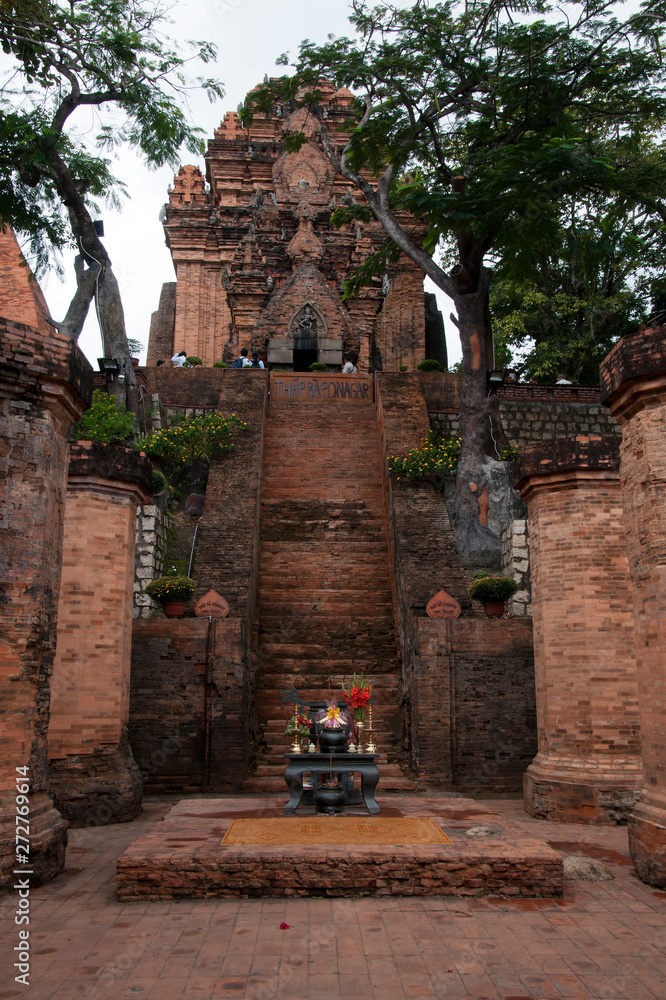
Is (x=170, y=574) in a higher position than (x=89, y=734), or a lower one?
higher

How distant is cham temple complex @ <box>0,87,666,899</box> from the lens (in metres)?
6.61

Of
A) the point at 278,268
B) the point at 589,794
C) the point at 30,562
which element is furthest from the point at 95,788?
the point at 278,268

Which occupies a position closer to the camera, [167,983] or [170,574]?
[167,983]

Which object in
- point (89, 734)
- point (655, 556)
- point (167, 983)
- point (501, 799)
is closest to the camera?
point (167, 983)

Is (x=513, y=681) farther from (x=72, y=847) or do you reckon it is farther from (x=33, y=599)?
(x=33, y=599)

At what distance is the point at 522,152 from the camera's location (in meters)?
14.9

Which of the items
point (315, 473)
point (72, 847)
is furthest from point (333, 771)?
point (315, 473)

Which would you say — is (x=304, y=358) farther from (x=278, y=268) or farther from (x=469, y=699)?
(x=469, y=699)

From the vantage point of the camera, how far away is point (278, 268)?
84.7ft

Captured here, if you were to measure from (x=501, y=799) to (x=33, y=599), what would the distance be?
6.56 meters

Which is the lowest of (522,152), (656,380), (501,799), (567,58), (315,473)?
(501,799)

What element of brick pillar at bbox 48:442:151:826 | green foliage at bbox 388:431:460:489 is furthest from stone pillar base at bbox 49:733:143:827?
green foliage at bbox 388:431:460:489

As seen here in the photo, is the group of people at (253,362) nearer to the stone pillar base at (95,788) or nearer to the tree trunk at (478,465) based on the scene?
the tree trunk at (478,465)

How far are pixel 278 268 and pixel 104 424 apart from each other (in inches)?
462
